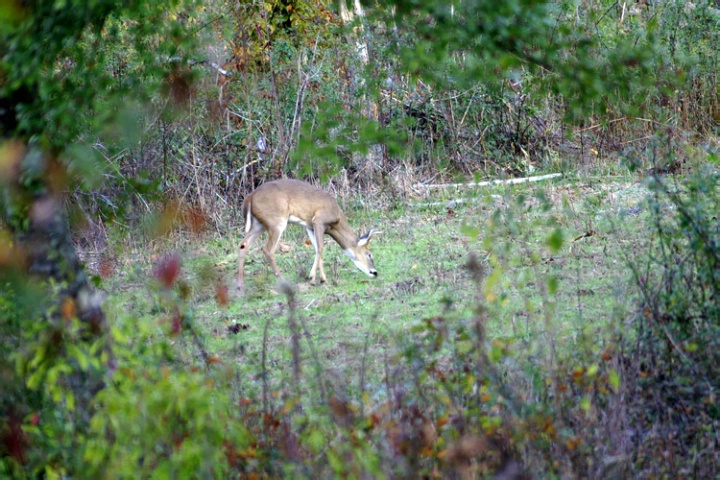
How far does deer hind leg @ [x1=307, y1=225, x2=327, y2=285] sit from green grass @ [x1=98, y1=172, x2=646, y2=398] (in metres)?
0.18

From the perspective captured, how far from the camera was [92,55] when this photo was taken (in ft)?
16.3

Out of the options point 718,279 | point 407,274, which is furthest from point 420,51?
point 407,274

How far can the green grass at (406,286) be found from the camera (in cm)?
664

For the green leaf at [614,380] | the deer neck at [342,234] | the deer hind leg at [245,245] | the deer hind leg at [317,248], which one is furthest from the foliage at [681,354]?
the deer neck at [342,234]

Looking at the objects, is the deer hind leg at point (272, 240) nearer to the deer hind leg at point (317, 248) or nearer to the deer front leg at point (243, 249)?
the deer front leg at point (243, 249)

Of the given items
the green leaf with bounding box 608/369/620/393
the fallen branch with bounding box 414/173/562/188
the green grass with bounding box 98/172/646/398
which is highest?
the green leaf with bounding box 608/369/620/393

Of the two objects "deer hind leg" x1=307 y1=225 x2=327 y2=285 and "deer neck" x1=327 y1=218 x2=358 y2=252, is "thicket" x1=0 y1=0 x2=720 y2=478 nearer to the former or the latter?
"deer hind leg" x1=307 y1=225 x2=327 y2=285

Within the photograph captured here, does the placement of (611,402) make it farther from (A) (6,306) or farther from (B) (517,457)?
(A) (6,306)

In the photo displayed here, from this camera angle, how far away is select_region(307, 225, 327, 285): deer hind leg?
Answer: 11.5 metres

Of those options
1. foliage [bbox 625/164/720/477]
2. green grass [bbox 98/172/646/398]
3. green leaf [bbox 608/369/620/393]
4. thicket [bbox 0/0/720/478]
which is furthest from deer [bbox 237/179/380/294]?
green leaf [bbox 608/369/620/393]

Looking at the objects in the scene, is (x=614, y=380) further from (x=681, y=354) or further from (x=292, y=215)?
(x=292, y=215)

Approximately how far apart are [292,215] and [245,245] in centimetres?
83

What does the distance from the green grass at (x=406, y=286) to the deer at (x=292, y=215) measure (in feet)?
1.13

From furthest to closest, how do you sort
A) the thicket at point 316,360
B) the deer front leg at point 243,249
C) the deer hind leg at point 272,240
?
1. the deer hind leg at point 272,240
2. the deer front leg at point 243,249
3. the thicket at point 316,360
